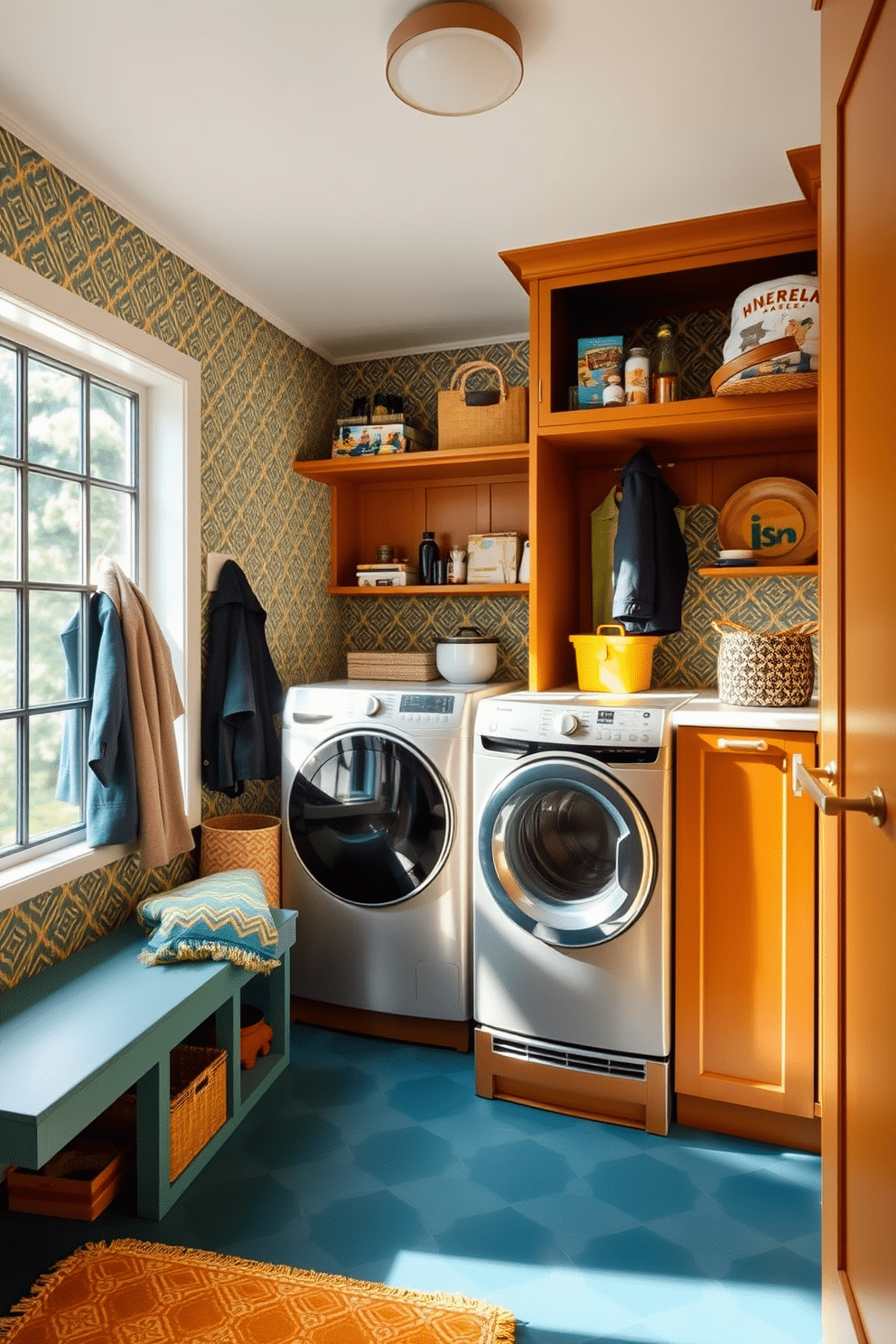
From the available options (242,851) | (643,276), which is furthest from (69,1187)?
(643,276)

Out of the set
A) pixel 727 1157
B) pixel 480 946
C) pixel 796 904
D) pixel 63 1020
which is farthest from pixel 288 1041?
pixel 796 904

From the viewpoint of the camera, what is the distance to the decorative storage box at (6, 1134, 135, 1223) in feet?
6.20

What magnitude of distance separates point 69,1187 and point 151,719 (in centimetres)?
111

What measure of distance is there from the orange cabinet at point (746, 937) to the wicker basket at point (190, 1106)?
1.20 m

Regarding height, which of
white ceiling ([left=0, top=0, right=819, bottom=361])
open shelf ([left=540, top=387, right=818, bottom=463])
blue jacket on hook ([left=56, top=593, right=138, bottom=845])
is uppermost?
white ceiling ([left=0, top=0, right=819, bottom=361])

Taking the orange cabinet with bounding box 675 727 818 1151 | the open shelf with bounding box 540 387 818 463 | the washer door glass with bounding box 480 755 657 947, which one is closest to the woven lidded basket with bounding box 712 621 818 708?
A: the orange cabinet with bounding box 675 727 818 1151

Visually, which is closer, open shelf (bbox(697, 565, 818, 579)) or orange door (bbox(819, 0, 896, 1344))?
orange door (bbox(819, 0, 896, 1344))

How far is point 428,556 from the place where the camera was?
131 inches

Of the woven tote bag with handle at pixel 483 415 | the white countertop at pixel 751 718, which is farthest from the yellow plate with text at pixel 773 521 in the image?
the woven tote bag with handle at pixel 483 415

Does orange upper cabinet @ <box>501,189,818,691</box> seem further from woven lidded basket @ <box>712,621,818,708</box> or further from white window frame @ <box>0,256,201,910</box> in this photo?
white window frame @ <box>0,256,201,910</box>

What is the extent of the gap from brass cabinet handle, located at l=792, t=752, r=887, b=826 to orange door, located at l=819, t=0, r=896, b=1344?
0.02 meters

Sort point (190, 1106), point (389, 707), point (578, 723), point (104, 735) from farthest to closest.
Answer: point (389, 707) → point (578, 723) → point (104, 735) → point (190, 1106)

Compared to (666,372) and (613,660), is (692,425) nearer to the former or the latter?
(666,372)

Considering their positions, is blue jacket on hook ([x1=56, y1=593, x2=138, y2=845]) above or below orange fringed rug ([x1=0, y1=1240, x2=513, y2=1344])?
above
